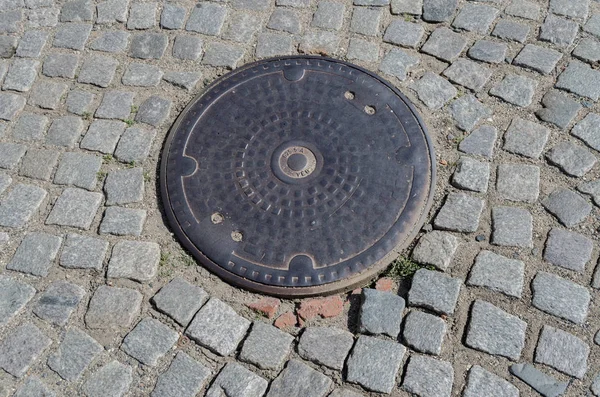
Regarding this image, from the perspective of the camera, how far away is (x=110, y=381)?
2.71 m

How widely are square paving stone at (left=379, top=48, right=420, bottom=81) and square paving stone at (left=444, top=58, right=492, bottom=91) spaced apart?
21 cm

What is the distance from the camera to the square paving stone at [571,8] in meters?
3.89

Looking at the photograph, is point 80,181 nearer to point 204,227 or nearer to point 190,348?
point 204,227

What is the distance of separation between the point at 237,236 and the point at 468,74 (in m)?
1.67

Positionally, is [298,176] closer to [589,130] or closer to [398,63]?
[398,63]

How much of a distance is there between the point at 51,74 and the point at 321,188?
1863mm

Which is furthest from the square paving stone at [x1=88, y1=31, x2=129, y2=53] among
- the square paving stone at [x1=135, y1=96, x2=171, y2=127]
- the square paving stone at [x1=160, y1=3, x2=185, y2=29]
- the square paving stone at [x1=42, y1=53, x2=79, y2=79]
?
the square paving stone at [x1=135, y1=96, x2=171, y2=127]

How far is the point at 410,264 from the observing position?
2996 millimetres

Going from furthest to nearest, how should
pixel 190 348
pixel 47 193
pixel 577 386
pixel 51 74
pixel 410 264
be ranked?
pixel 51 74
pixel 47 193
pixel 410 264
pixel 190 348
pixel 577 386

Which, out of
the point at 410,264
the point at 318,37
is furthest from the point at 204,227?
the point at 318,37

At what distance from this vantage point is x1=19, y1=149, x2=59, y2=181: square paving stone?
3.39 metres

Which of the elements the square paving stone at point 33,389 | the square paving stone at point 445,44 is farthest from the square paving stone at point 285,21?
the square paving stone at point 33,389

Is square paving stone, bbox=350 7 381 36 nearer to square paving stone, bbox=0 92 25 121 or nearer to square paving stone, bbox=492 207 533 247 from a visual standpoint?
square paving stone, bbox=492 207 533 247

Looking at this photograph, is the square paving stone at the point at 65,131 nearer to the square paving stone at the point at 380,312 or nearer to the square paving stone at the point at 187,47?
the square paving stone at the point at 187,47
